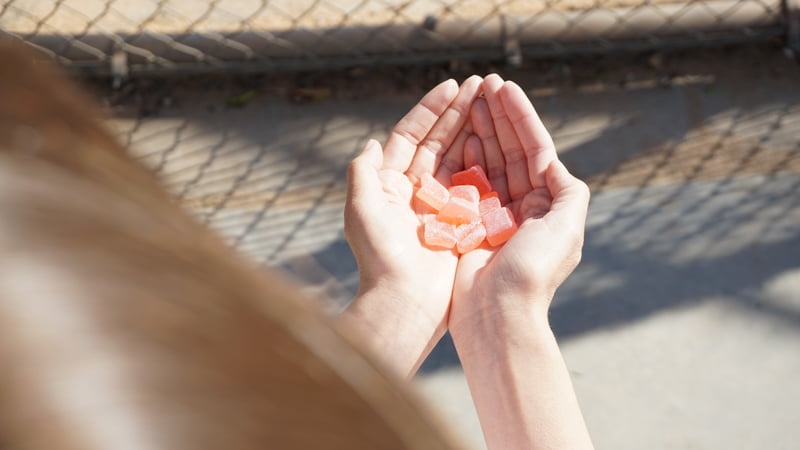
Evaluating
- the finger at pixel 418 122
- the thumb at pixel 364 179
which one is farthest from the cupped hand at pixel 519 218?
the thumb at pixel 364 179

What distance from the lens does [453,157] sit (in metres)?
2.52

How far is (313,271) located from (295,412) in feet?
5.94

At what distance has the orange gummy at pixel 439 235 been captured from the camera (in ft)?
7.42

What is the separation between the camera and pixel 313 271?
7.68 ft

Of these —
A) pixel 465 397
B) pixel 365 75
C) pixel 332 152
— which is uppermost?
pixel 365 75

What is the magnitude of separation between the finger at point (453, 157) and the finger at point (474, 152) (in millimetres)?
20

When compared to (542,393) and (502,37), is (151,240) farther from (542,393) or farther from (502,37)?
(502,37)

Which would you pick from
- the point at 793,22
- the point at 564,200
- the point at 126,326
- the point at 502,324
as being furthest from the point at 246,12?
the point at 126,326

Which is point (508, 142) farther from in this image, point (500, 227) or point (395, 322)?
point (395, 322)

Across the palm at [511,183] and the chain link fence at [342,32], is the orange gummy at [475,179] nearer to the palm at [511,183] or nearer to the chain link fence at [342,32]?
the palm at [511,183]

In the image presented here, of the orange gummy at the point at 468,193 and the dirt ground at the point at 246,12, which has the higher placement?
the dirt ground at the point at 246,12

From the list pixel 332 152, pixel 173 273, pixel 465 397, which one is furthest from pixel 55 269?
pixel 332 152

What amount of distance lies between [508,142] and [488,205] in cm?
23

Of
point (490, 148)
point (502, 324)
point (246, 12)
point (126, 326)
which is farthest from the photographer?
point (246, 12)
